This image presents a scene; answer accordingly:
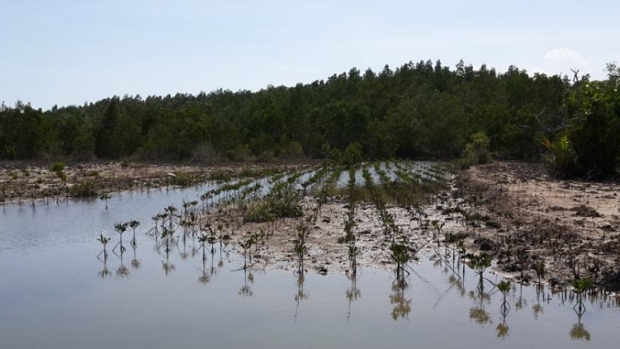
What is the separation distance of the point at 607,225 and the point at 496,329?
644 cm

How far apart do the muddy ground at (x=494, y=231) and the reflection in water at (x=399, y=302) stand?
1.43 meters

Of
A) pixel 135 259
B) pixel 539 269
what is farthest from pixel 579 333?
pixel 135 259

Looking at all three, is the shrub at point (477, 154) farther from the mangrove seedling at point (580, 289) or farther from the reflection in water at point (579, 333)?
the reflection in water at point (579, 333)

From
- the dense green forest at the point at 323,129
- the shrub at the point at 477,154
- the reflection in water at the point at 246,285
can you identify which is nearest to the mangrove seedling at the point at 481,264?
the reflection in water at the point at 246,285

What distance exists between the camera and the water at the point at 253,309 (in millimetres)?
8109

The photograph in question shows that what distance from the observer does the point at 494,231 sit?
14.2m

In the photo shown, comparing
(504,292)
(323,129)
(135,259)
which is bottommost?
(135,259)

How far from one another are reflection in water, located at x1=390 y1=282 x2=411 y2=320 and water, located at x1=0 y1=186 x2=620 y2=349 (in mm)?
34

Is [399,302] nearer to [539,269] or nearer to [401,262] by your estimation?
[401,262]

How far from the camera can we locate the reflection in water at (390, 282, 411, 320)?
30.1 feet

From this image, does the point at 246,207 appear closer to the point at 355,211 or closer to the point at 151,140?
the point at 355,211

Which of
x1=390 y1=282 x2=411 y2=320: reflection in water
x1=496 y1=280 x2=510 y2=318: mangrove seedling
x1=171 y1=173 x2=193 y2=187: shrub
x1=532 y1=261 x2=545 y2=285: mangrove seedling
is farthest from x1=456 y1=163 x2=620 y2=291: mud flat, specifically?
x1=171 y1=173 x2=193 y2=187: shrub

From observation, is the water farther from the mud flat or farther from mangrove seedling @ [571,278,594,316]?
the mud flat

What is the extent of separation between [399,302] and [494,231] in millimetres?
5388
